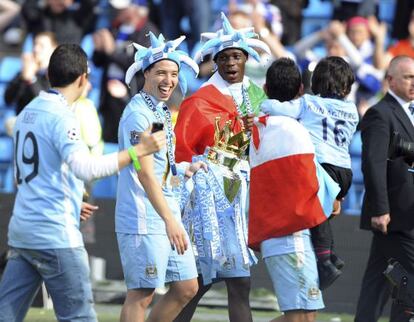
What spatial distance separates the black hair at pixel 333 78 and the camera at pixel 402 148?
2.26ft

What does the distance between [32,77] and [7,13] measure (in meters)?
3.45

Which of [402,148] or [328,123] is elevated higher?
[328,123]

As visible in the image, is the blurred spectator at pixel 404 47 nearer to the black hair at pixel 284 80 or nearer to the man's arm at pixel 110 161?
the black hair at pixel 284 80

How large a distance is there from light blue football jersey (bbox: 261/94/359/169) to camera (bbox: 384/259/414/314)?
895 millimetres

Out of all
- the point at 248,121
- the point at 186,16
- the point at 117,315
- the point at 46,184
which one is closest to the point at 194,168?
the point at 248,121

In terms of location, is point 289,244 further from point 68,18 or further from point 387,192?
point 68,18

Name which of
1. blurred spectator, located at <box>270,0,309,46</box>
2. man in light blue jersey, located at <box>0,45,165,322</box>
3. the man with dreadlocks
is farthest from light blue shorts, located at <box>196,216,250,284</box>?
blurred spectator, located at <box>270,0,309,46</box>

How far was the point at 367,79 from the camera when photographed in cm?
1408

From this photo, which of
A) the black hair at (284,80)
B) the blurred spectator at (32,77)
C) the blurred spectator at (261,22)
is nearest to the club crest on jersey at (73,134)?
the black hair at (284,80)

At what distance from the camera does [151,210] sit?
25.6 ft

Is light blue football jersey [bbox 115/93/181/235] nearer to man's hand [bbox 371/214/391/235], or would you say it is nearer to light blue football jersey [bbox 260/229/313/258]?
light blue football jersey [bbox 260/229/313/258]

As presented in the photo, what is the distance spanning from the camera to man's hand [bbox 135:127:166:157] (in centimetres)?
659

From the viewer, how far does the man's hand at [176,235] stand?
7.39 metres

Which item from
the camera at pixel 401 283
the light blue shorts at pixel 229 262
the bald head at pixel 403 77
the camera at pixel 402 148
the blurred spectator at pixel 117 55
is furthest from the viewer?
the blurred spectator at pixel 117 55
